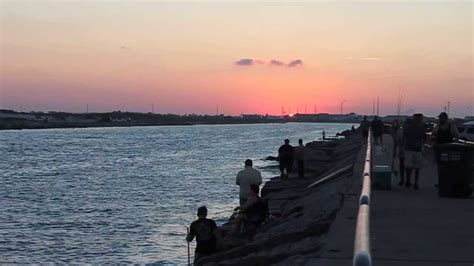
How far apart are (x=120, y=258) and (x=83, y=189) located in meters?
18.6

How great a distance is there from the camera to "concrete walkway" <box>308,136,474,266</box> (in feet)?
25.6

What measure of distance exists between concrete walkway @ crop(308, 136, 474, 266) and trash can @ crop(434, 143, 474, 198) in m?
0.30

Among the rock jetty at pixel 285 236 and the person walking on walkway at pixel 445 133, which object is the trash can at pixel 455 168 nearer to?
the person walking on walkway at pixel 445 133

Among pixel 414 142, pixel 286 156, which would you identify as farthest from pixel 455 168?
pixel 286 156

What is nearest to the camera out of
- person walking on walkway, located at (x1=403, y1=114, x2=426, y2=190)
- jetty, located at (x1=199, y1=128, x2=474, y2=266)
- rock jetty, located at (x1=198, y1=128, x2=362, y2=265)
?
jetty, located at (x1=199, y1=128, x2=474, y2=266)

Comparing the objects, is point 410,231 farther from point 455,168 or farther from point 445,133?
point 445,133

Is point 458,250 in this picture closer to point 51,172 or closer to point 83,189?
point 83,189

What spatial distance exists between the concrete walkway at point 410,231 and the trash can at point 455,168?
11.9 inches

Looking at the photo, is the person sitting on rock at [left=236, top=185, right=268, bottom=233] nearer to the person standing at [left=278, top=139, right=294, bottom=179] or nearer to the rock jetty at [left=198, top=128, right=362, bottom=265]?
the rock jetty at [left=198, top=128, right=362, bottom=265]

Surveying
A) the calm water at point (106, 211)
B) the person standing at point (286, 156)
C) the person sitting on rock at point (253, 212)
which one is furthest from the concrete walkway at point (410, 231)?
the person standing at point (286, 156)

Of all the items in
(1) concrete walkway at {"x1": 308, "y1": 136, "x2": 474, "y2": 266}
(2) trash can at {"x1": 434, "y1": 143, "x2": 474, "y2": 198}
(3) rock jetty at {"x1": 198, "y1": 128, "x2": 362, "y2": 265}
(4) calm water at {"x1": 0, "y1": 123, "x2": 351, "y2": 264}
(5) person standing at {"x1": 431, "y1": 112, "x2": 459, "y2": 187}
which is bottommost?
(4) calm water at {"x1": 0, "y1": 123, "x2": 351, "y2": 264}

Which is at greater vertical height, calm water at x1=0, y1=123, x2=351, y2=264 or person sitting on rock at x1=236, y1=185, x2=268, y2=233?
person sitting on rock at x1=236, y1=185, x2=268, y2=233

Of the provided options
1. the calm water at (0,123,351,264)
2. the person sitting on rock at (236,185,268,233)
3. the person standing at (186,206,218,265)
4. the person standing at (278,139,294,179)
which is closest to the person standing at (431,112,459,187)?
the person sitting on rock at (236,185,268,233)

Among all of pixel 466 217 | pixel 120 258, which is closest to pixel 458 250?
pixel 466 217
